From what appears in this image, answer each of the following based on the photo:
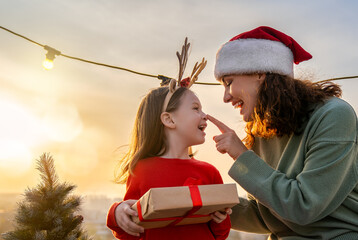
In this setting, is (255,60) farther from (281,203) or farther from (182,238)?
(182,238)

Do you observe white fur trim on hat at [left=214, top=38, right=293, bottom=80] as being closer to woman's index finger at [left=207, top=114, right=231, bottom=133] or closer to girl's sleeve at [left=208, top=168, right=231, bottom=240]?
woman's index finger at [left=207, top=114, right=231, bottom=133]

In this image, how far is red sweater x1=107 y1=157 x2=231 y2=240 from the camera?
5.11 ft

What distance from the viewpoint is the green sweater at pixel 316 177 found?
1400 millimetres

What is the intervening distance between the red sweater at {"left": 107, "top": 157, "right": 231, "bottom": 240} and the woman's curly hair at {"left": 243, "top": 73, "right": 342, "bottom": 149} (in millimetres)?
353

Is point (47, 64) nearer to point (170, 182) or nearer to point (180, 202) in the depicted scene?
point (170, 182)

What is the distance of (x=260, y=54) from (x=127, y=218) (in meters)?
1.06

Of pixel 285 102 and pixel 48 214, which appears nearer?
pixel 285 102

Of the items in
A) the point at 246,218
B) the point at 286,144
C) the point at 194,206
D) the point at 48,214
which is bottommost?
the point at 246,218

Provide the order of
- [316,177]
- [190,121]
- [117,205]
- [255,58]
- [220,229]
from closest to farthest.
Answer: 1. [316,177]
2. [117,205]
3. [220,229]
4. [190,121]
5. [255,58]

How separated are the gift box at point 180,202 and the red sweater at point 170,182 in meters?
0.16

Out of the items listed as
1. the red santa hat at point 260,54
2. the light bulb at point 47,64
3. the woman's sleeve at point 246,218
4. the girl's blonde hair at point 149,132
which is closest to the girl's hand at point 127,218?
the girl's blonde hair at point 149,132

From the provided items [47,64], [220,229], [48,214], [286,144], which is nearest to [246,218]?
[220,229]

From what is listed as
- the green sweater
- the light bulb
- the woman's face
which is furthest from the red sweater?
the light bulb

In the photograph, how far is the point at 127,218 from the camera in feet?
4.66
